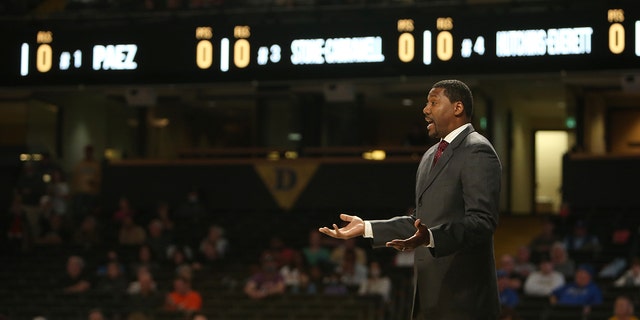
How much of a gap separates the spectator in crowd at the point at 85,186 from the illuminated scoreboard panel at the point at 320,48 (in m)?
8.72

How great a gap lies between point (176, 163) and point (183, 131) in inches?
105

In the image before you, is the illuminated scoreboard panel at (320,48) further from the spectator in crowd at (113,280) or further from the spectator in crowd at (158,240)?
the spectator in crowd at (158,240)

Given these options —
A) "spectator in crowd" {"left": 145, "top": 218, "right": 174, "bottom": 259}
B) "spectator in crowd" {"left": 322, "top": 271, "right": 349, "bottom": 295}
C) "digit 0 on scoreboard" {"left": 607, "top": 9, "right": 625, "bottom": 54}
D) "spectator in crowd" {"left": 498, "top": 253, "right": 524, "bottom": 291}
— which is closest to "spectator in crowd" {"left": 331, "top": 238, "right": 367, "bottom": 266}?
"spectator in crowd" {"left": 322, "top": 271, "right": 349, "bottom": 295}

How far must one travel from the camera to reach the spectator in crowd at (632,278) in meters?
13.1

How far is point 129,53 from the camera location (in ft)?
35.9

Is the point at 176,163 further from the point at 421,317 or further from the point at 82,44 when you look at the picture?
the point at 421,317

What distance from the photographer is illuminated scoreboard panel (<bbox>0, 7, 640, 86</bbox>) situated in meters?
9.86

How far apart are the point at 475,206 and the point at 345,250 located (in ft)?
36.7

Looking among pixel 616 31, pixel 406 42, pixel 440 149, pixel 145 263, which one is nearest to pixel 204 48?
pixel 406 42

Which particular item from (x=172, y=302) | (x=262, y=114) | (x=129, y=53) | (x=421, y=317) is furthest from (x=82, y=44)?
(x=262, y=114)

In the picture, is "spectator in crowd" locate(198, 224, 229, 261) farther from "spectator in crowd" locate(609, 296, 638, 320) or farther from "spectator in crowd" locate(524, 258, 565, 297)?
"spectator in crowd" locate(609, 296, 638, 320)

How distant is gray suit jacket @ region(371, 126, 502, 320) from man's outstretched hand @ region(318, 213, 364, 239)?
8cm

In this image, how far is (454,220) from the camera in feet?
13.1

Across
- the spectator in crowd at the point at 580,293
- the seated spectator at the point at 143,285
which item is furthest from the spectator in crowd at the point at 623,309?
the seated spectator at the point at 143,285
